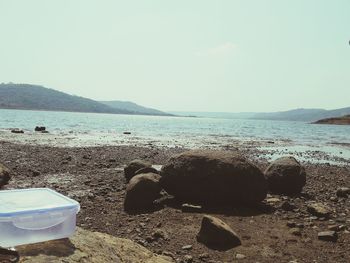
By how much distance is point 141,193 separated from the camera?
36.2 feet

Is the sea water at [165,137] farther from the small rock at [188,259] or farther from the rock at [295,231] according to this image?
the small rock at [188,259]

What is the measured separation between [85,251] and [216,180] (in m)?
7.92

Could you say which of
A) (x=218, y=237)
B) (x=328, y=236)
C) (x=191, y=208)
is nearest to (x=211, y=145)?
(x=191, y=208)

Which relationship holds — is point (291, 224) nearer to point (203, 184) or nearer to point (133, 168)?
point (203, 184)

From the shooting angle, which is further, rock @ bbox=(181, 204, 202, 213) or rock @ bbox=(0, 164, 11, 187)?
rock @ bbox=(0, 164, 11, 187)

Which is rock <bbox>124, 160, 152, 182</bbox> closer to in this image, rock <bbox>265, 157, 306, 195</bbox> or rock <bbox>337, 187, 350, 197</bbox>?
rock <bbox>265, 157, 306, 195</bbox>

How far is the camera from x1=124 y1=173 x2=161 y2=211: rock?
1095 centimetres

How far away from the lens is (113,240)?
169 inches

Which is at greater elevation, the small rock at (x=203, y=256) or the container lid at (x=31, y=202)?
the container lid at (x=31, y=202)

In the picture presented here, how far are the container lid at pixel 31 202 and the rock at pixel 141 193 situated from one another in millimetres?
7770

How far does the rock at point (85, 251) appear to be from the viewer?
2.94 metres

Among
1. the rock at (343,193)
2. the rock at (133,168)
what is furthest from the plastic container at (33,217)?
the rock at (343,193)

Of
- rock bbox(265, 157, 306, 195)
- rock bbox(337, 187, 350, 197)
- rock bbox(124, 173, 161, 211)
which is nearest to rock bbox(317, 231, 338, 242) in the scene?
rock bbox(265, 157, 306, 195)

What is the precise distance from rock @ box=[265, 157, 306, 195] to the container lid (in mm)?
11273
